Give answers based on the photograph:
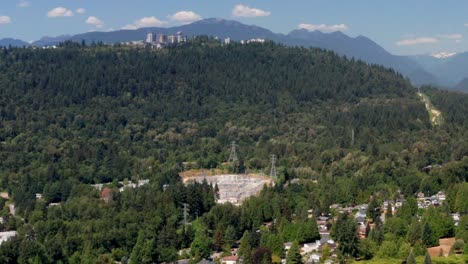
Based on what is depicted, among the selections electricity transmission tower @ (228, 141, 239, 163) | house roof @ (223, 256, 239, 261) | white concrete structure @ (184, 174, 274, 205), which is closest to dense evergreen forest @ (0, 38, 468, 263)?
→ house roof @ (223, 256, 239, 261)

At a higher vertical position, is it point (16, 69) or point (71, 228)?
point (16, 69)

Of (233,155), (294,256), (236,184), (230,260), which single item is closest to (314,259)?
(294,256)

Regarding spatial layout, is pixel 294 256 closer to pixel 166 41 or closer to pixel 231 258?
pixel 231 258

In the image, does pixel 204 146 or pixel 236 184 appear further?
pixel 204 146

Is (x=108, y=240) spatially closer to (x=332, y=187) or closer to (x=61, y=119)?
(x=332, y=187)

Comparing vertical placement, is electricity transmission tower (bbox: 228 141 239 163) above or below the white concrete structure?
above

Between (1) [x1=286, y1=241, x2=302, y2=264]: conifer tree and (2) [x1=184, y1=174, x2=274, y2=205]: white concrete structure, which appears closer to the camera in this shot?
(1) [x1=286, y1=241, x2=302, y2=264]: conifer tree

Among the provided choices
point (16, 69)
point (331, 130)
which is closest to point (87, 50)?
point (16, 69)

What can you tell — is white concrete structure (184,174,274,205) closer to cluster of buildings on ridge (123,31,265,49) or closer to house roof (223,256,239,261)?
house roof (223,256,239,261)

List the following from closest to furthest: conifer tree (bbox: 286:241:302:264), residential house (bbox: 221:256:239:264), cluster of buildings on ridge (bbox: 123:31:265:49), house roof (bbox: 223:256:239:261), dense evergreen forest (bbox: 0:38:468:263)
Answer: conifer tree (bbox: 286:241:302:264) → residential house (bbox: 221:256:239:264) → house roof (bbox: 223:256:239:261) → dense evergreen forest (bbox: 0:38:468:263) → cluster of buildings on ridge (bbox: 123:31:265:49)
